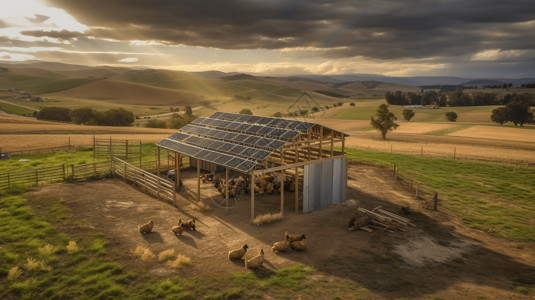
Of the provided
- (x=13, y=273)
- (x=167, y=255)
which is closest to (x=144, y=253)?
(x=167, y=255)

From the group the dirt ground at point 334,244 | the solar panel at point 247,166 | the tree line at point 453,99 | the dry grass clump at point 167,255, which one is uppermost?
the tree line at point 453,99

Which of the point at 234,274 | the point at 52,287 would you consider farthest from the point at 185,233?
the point at 52,287

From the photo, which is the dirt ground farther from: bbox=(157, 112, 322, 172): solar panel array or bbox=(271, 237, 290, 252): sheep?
bbox=(157, 112, 322, 172): solar panel array

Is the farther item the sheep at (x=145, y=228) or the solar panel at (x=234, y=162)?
the solar panel at (x=234, y=162)

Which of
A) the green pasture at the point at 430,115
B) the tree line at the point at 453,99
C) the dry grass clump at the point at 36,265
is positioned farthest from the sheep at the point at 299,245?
the tree line at the point at 453,99

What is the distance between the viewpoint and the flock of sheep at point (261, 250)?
43.4 feet

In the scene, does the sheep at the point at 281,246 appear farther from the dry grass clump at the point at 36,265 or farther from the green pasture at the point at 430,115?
the green pasture at the point at 430,115

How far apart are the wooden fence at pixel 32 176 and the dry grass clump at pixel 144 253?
49.9 feet

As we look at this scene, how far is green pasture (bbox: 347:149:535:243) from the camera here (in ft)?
64.4

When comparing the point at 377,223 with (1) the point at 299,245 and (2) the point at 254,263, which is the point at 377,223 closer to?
(1) the point at 299,245

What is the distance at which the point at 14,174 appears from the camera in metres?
Result: 25.6

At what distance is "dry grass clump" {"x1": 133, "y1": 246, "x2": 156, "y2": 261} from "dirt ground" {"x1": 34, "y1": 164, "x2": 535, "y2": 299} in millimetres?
225

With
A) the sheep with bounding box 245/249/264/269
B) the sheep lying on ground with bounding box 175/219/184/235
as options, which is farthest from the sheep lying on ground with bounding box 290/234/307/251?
the sheep lying on ground with bounding box 175/219/184/235

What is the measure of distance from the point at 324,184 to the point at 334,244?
5934mm
